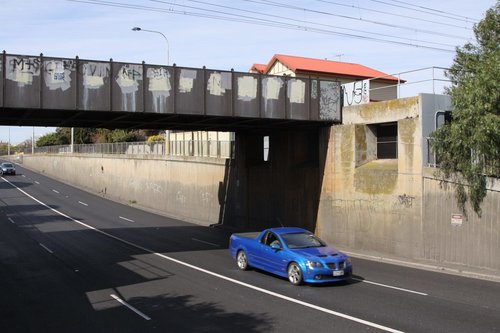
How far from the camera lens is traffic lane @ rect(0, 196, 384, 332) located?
379 inches

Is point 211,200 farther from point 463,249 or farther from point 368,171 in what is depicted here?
point 463,249

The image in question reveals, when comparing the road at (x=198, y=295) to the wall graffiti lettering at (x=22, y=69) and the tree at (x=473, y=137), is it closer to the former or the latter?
the tree at (x=473, y=137)

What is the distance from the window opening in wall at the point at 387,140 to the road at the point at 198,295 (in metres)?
5.32

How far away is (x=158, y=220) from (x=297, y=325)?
27.4m

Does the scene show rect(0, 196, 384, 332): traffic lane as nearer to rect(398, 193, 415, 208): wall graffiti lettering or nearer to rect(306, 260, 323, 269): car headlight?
rect(306, 260, 323, 269): car headlight

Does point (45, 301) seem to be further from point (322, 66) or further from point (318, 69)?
point (322, 66)

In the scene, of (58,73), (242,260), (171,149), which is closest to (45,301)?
(242,260)

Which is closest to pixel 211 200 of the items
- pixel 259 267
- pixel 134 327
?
pixel 259 267

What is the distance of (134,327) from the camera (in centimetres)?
945

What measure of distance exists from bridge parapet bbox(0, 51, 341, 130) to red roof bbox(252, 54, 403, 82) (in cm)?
2980

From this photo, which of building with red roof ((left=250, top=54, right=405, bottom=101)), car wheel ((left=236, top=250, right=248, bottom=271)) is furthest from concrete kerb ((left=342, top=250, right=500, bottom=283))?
building with red roof ((left=250, top=54, right=405, bottom=101))

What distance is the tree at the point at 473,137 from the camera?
15.9 meters

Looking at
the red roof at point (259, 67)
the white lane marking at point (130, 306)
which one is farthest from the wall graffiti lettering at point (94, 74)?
the red roof at point (259, 67)

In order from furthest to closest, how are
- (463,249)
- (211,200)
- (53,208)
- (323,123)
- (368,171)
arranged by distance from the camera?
1. (53,208)
2. (211,200)
3. (323,123)
4. (368,171)
5. (463,249)
